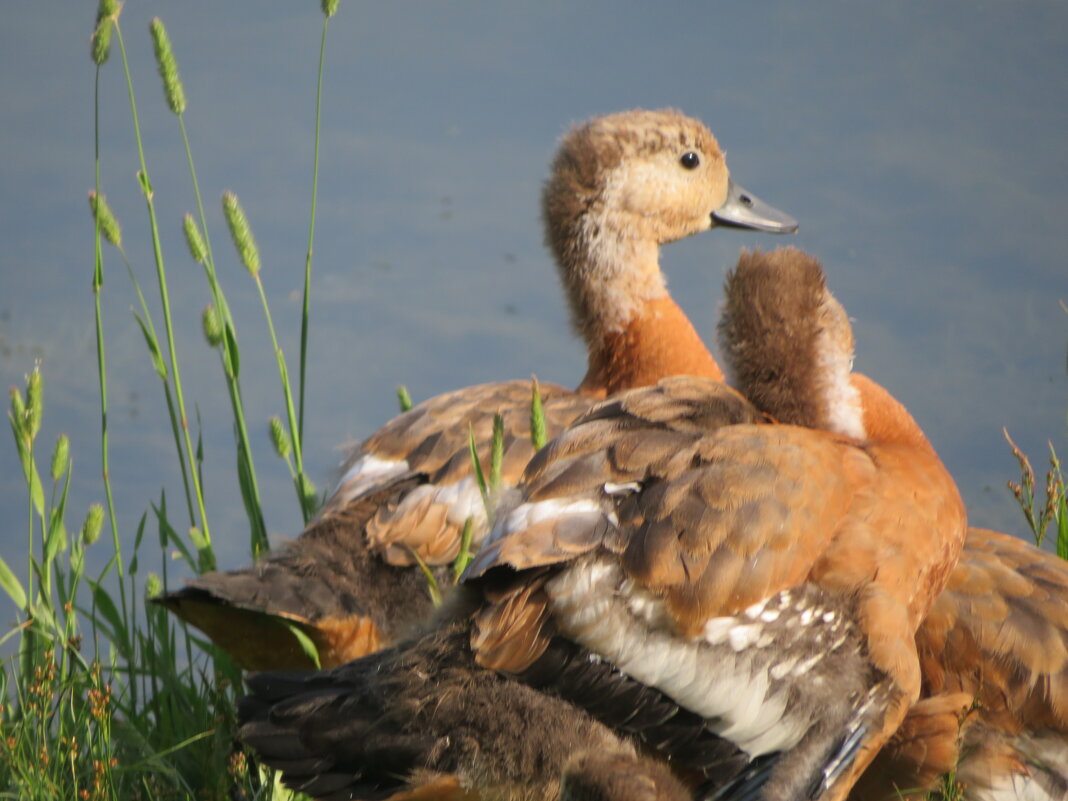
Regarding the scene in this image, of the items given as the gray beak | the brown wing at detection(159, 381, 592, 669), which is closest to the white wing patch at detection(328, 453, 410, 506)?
the brown wing at detection(159, 381, 592, 669)

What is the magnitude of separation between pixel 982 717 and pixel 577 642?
39.2 inches

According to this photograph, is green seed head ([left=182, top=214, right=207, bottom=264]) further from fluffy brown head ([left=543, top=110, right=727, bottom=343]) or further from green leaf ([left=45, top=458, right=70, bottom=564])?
fluffy brown head ([left=543, top=110, right=727, bottom=343])

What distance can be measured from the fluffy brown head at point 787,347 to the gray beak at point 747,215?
1.33m

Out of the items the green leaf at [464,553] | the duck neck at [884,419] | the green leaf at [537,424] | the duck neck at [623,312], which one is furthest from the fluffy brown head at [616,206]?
the green leaf at [537,424]

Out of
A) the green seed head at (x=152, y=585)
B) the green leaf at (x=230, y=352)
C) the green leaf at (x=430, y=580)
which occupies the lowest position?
the green seed head at (x=152, y=585)

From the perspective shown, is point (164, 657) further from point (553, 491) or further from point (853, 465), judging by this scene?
point (853, 465)

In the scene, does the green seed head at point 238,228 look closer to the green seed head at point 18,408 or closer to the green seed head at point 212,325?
the green seed head at point 212,325

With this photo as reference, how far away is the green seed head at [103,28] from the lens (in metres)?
3.17

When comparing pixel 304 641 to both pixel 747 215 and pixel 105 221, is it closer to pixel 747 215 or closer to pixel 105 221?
pixel 105 221

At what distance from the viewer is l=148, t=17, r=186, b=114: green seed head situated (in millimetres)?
3275

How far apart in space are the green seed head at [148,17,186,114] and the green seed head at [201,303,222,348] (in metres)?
0.46

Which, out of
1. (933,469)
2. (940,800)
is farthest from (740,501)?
(940,800)

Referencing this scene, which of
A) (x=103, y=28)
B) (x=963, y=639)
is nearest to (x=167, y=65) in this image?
(x=103, y=28)

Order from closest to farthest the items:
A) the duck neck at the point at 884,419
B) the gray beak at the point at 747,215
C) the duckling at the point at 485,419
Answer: the duckling at the point at 485,419
the duck neck at the point at 884,419
the gray beak at the point at 747,215
